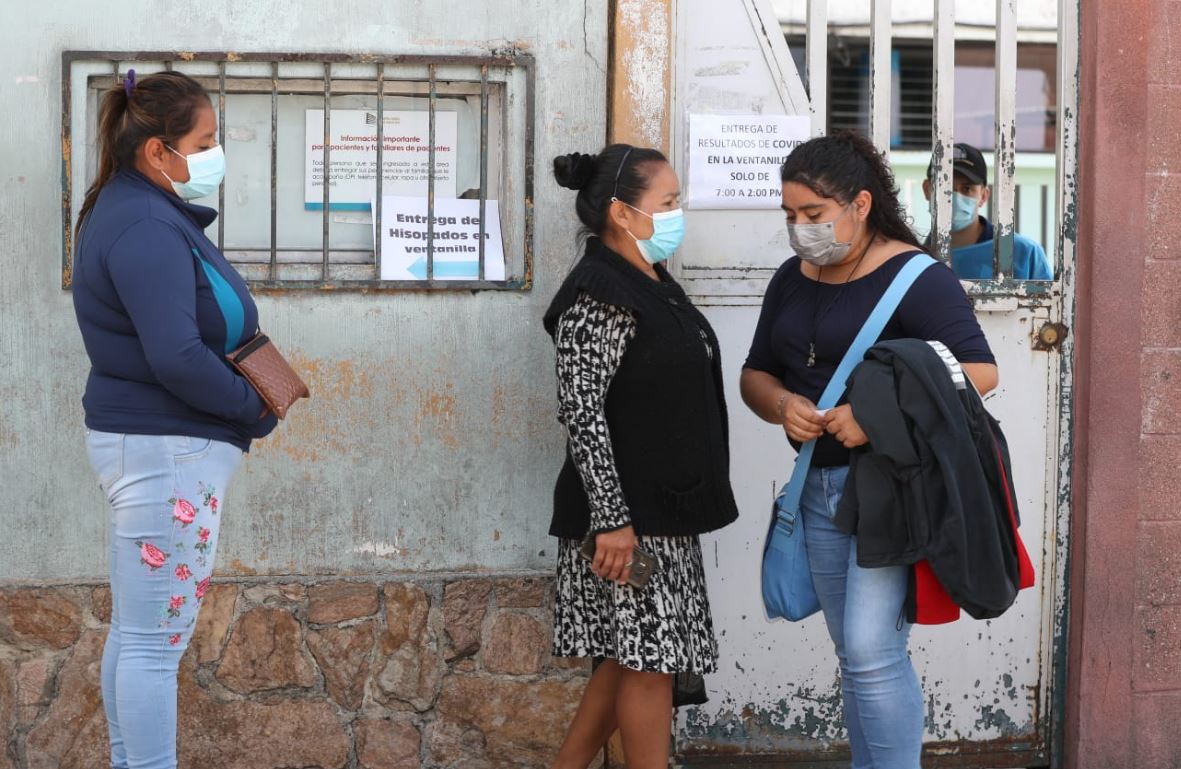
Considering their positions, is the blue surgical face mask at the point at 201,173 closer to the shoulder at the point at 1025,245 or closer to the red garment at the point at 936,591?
the red garment at the point at 936,591

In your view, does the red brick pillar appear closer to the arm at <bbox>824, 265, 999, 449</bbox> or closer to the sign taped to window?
the arm at <bbox>824, 265, 999, 449</bbox>

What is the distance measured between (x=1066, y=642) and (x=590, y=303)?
2.00 meters

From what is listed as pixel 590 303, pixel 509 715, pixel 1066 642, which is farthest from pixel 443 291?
pixel 1066 642

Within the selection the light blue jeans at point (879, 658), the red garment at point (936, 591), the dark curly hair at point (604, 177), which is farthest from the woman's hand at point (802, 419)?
the dark curly hair at point (604, 177)

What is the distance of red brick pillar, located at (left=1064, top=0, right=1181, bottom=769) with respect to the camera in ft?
13.1

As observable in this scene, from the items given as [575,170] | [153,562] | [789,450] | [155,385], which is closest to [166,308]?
[155,385]

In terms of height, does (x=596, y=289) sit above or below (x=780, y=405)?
above

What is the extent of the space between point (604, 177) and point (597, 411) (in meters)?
0.60

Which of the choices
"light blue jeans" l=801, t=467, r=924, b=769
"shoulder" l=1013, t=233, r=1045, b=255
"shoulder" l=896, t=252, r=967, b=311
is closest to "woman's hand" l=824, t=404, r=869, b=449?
"light blue jeans" l=801, t=467, r=924, b=769

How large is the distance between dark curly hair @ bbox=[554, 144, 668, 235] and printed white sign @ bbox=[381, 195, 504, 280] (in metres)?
0.59

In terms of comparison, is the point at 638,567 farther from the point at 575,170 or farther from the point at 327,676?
the point at 327,676

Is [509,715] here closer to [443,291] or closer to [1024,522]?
[443,291]

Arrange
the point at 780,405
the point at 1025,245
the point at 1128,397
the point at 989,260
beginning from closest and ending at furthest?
the point at 780,405 → the point at 1128,397 → the point at 989,260 → the point at 1025,245

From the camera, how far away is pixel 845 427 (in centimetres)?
297
